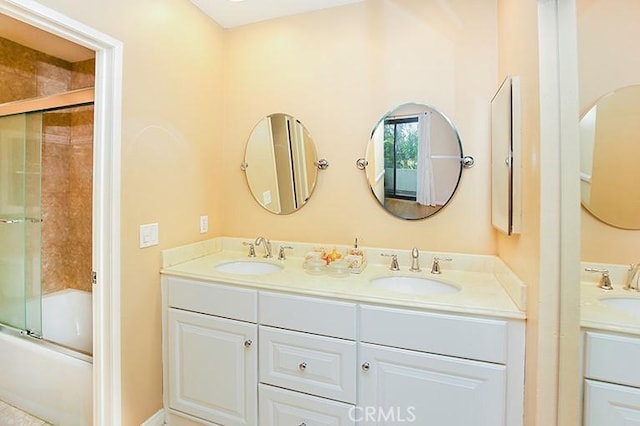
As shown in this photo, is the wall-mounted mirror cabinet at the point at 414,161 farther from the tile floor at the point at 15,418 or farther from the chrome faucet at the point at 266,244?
the tile floor at the point at 15,418

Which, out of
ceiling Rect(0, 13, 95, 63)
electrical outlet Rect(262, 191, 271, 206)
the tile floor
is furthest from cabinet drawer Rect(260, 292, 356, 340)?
ceiling Rect(0, 13, 95, 63)

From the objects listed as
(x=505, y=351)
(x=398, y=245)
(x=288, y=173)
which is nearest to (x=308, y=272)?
(x=398, y=245)

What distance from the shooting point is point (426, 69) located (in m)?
1.75

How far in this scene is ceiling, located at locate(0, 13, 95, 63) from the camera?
5.96 ft

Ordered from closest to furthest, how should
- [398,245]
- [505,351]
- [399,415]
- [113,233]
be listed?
[505,351], [399,415], [113,233], [398,245]

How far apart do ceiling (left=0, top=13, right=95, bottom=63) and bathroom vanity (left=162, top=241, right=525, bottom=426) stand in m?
1.65

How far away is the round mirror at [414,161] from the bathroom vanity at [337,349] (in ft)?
1.17

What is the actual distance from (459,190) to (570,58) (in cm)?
83

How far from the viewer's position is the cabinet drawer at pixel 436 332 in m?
1.15

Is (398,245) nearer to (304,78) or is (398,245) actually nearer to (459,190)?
(459,190)

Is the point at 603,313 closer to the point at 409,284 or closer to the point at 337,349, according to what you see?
the point at 409,284

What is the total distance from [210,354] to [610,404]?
1.63 m

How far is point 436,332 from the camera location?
3.96ft

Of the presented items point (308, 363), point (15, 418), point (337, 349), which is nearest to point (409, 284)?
point (337, 349)
